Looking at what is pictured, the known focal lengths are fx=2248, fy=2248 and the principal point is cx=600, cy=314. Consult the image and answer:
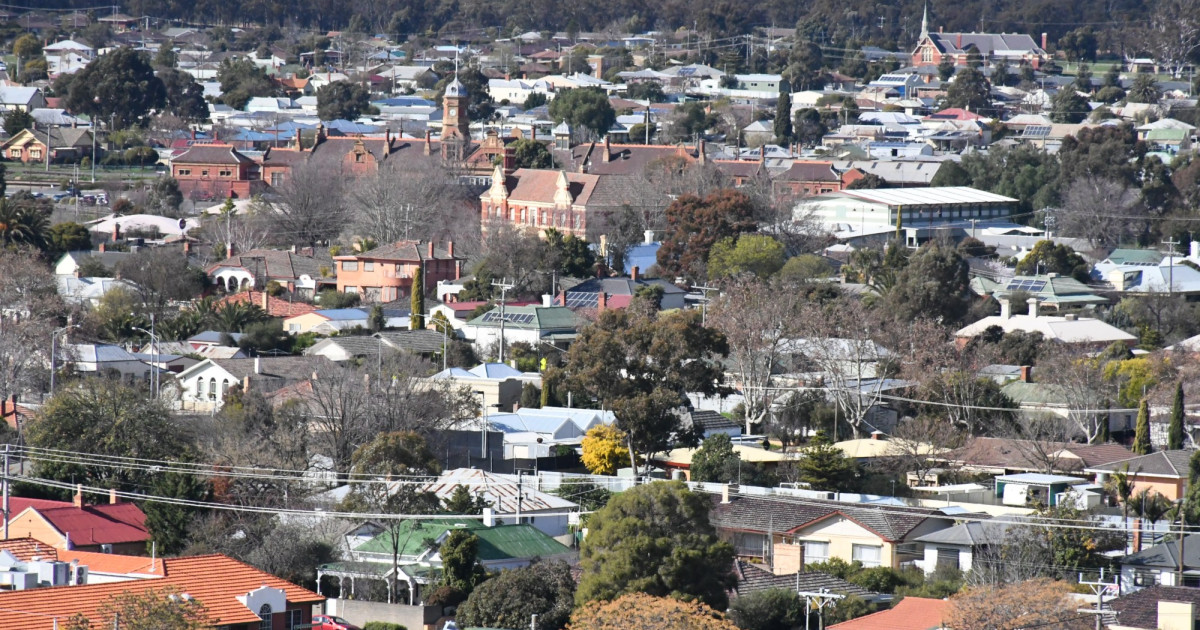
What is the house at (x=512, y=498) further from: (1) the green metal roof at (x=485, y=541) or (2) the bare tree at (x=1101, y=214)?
(2) the bare tree at (x=1101, y=214)

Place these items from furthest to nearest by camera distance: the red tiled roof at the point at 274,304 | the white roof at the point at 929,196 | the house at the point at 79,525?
the white roof at the point at 929,196
the red tiled roof at the point at 274,304
the house at the point at 79,525

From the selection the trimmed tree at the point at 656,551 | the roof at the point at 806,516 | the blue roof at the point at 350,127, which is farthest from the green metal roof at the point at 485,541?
the blue roof at the point at 350,127

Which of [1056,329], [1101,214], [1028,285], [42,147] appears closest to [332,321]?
[1056,329]

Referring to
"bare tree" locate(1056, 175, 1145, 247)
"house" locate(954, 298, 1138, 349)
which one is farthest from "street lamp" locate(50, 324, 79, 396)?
"bare tree" locate(1056, 175, 1145, 247)

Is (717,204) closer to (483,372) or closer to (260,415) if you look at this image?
(483,372)

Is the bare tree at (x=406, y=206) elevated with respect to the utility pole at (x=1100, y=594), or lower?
lower

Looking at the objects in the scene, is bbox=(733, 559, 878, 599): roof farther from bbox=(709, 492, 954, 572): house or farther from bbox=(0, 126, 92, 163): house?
bbox=(0, 126, 92, 163): house
